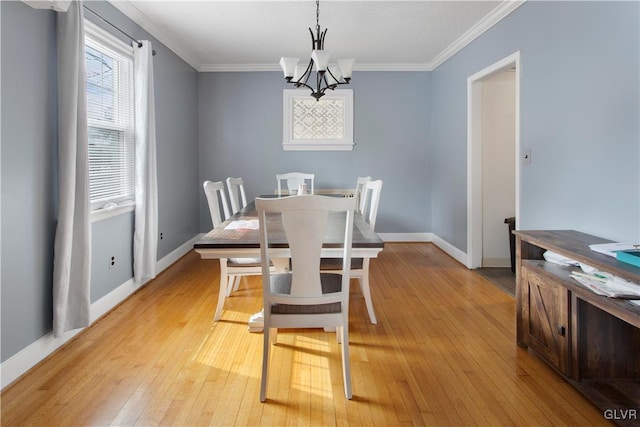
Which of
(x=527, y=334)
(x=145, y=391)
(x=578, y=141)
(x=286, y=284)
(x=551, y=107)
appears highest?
(x=551, y=107)

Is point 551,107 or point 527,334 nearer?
point 527,334

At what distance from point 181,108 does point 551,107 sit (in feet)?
12.9

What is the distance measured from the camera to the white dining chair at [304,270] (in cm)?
187

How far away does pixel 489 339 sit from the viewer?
2725 mm

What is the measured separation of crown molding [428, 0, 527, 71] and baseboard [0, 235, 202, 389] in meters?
3.85

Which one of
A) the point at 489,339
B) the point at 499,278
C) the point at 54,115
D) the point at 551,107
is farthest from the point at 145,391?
the point at 499,278

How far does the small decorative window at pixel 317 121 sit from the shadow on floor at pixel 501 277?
97.9 inches

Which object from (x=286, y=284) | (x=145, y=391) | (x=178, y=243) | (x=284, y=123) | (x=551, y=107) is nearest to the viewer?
(x=145, y=391)

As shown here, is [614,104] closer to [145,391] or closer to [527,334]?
[527,334]

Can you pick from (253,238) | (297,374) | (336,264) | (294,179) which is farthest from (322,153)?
(297,374)

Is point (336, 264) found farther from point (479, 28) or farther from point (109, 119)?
point (479, 28)

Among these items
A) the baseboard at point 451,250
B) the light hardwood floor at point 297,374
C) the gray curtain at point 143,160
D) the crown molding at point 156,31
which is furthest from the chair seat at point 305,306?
the baseboard at point 451,250

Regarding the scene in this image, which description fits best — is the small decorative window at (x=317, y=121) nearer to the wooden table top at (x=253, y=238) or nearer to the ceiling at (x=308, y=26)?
the ceiling at (x=308, y=26)

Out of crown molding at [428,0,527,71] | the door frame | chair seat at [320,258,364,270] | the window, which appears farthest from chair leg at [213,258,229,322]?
crown molding at [428,0,527,71]
